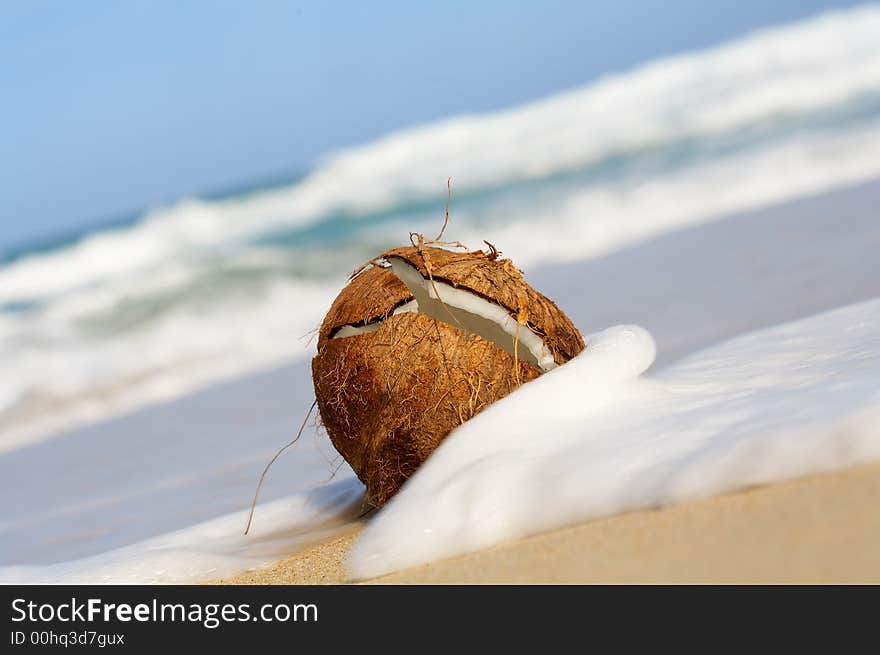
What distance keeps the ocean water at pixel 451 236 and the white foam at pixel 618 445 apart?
0.02m

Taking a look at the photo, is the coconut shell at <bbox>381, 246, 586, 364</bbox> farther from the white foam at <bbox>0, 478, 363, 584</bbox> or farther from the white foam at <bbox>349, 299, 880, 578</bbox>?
the white foam at <bbox>0, 478, 363, 584</bbox>

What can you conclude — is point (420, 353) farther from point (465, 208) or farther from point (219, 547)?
point (465, 208)

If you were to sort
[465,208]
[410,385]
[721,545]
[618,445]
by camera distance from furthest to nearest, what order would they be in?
1. [465,208]
2. [410,385]
3. [618,445]
4. [721,545]

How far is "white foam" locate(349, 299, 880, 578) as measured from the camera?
8.25 ft

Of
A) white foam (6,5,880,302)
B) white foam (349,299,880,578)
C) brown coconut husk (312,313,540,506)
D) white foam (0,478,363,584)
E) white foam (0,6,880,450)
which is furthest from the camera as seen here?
white foam (6,5,880,302)

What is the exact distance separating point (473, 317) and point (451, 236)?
10087 millimetres

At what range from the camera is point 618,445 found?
9.36 ft

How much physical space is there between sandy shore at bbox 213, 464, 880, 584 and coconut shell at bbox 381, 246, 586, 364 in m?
0.75

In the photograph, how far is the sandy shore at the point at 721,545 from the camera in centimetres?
215

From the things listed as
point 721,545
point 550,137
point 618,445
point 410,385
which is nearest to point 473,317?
point 410,385

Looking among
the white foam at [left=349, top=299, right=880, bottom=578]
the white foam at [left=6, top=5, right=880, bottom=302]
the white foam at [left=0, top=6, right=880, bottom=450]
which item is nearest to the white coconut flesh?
the white foam at [left=349, top=299, right=880, bottom=578]

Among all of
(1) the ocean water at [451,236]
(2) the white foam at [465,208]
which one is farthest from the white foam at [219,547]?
(2) the white foam at [465,208]

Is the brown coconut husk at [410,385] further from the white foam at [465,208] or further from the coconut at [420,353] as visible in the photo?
the white foam at [465,208]

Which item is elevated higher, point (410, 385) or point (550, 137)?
point (550, 137)
